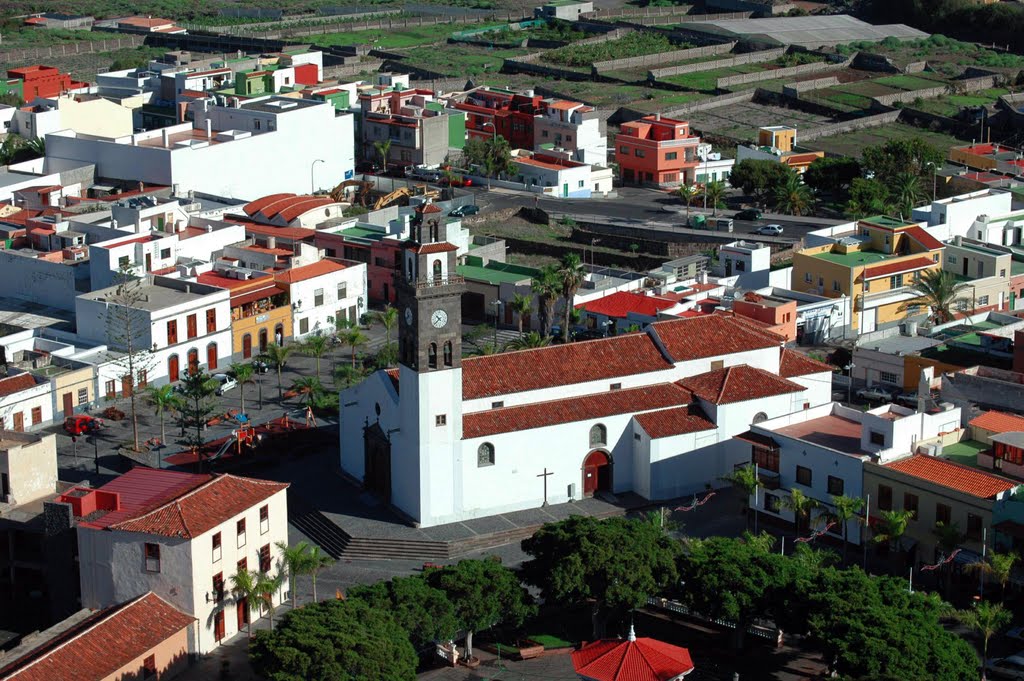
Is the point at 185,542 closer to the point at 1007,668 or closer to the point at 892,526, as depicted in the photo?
the point at 892,526

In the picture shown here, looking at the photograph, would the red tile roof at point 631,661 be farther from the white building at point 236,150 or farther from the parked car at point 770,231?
the white building at point 236,150

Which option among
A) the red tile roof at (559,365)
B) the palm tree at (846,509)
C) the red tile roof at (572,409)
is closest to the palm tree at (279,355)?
the red tile roof at (559,365)

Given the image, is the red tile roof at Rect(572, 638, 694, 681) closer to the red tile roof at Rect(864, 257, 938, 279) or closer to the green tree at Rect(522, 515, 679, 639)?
the green tree at Rect(522, 515, 679, 639)

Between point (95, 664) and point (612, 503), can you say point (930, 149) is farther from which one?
point (95, 664)

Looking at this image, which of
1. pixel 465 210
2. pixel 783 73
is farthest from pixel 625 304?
pixel 783 73

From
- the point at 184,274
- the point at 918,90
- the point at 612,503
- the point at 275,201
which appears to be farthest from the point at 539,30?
the point at 612,503
